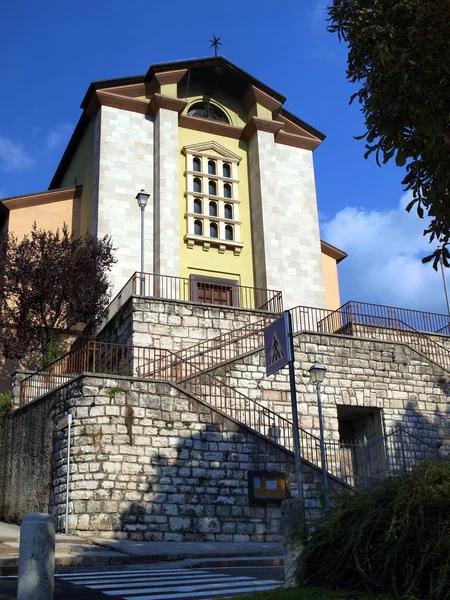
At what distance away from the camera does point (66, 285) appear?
2342cm

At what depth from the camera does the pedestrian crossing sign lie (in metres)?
10.1

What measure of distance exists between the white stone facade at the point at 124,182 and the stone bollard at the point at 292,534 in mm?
18772

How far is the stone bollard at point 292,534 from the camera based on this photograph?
7637 millimetres

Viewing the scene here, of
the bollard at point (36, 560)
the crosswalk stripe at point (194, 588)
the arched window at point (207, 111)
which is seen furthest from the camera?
the arched window at point (207, 111)

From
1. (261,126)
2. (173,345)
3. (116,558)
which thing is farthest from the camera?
(261,126)

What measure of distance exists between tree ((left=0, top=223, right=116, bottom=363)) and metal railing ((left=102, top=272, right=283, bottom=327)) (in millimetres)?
879

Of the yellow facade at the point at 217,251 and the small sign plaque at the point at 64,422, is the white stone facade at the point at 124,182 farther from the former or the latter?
the small sign plaque at the point at 64,422

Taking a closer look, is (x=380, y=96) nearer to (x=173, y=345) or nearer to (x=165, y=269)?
(x=173, y=345)

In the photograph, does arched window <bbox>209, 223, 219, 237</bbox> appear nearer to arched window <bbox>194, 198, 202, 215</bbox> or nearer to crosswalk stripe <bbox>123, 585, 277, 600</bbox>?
arched window <bbox>194, 198, 202, 215</bbox>

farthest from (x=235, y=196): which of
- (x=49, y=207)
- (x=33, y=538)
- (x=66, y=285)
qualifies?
(x=33, y=538)

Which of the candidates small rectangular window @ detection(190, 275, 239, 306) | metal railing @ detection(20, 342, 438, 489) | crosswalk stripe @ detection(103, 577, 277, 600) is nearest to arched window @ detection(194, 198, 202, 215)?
small rectangular window @ detection(190, 275, 239, 306)

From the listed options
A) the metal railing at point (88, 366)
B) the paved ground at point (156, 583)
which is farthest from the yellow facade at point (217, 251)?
the paved ground at point (156, 583)

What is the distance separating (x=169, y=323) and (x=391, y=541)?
15.6 m

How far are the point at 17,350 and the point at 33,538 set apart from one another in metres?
16.8
